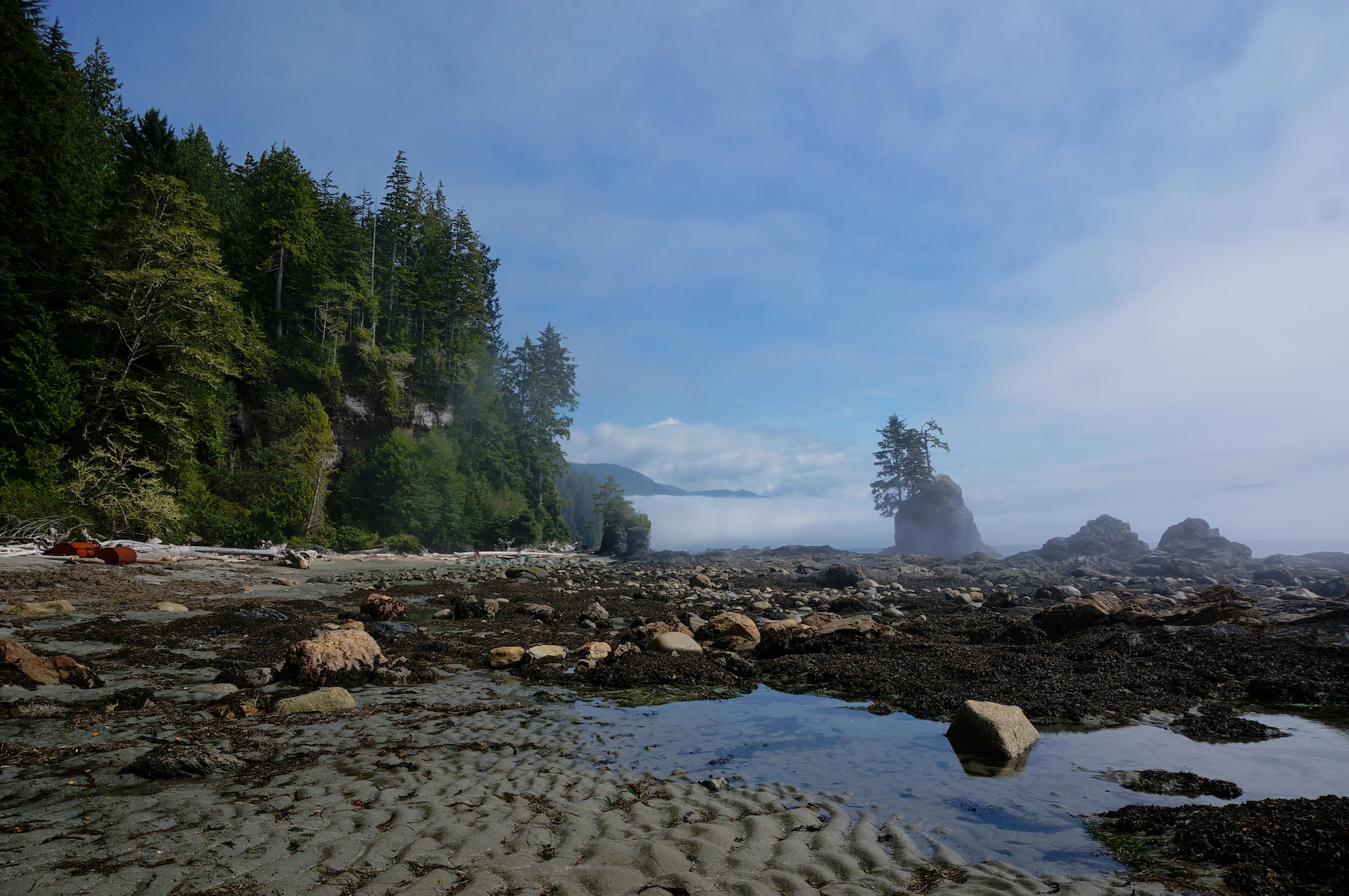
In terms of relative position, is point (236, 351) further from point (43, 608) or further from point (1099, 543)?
point (1099, 543)

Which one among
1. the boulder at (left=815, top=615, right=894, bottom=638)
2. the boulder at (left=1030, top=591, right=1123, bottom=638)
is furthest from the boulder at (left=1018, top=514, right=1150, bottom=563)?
the boulder at (left=815, top=615, right=894, bottom=638)

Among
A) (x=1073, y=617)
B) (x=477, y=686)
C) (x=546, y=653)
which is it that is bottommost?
(x=477, y=686)

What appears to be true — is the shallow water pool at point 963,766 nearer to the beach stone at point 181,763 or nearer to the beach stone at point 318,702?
the beach stone at point 318,702

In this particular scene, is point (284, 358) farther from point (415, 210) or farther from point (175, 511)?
point (415, 210)

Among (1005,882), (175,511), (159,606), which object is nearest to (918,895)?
(1005,882)

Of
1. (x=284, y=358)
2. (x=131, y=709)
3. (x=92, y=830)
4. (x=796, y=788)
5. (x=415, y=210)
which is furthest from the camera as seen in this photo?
(x=415, y=210)

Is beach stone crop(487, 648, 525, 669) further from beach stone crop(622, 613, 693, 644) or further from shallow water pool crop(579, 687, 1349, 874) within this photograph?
shallow water pool crop(579, 687, 1349, 874)

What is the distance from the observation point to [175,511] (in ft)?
90.3

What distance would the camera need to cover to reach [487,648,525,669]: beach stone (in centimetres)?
1066

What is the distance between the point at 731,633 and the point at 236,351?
47.6 m

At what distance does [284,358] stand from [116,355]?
15810 millimetres

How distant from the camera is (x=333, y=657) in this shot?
28.7ft

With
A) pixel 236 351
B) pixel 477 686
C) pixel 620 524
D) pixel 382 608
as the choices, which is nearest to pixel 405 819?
pixel 477 686

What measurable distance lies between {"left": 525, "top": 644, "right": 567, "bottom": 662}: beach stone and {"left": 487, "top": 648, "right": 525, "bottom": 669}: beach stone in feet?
0.56
